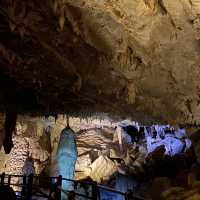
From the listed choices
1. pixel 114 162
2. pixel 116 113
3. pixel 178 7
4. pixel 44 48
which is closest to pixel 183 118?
pixel 116 113

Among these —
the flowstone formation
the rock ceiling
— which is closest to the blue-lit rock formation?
the flowstone formation

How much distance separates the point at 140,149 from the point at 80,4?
11.2 meters

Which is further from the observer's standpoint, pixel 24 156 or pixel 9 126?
pixel 24 156

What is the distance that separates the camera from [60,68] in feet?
20.6

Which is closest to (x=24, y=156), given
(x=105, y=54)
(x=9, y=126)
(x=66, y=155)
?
(x=66, y=155)

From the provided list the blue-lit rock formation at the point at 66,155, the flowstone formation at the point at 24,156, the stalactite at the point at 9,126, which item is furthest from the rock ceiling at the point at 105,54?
the flowstone formation at the point at 24,156

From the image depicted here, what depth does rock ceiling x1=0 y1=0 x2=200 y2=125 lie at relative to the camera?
4.16m

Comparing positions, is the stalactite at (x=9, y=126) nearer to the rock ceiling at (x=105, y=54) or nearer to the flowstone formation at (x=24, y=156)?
the rock ceiling at (x=105, y=54)

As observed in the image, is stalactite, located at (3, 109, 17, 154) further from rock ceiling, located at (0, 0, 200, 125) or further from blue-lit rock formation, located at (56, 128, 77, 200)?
blue-lit rock formation, located at (56, 128, 77, 200)

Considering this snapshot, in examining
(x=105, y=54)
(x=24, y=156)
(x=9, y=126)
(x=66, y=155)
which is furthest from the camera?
(x=24, y=156)

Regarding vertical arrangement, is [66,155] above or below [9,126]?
below

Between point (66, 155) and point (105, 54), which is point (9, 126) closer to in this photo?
point (66, 155)

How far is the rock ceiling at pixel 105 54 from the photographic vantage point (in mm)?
4160

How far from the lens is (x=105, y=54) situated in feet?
17.8
